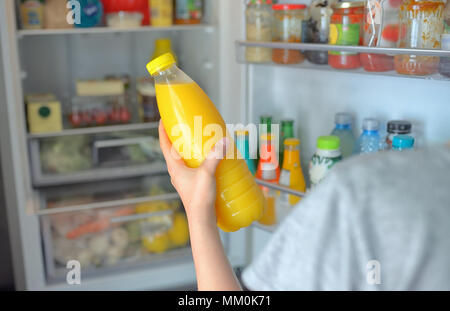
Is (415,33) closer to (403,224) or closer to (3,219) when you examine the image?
(403,224)

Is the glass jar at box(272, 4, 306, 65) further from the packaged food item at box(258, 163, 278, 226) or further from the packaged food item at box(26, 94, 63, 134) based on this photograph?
the packaged food item at box(26, 94, 63, 134)

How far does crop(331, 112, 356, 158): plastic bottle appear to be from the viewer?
132 centimetres

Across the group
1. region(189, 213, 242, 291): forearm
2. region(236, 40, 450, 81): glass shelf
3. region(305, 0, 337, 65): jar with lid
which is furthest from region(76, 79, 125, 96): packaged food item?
region(189, 213, 242, 291): forearm

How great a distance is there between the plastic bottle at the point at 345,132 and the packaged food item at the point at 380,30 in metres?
0.19

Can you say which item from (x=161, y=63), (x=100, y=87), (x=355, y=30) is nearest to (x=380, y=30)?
(x=355, y=30)

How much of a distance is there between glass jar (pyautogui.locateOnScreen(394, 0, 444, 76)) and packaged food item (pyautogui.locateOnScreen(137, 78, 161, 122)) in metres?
1.04

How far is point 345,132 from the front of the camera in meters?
1.34

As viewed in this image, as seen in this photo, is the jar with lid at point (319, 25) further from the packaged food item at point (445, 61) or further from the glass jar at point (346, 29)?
the packaged food item at point (445, 61)

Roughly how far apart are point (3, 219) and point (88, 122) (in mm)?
440

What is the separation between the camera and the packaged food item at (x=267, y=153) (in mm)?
1418

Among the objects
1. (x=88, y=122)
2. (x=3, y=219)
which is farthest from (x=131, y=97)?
(x=3, y=219)

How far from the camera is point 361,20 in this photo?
1.18 meters

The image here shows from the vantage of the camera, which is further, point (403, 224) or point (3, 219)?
point (3, 219)

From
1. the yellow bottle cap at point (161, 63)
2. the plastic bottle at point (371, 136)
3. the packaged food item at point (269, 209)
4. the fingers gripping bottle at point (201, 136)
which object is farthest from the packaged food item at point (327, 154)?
the yellow bottle cap at point (161, 63)
